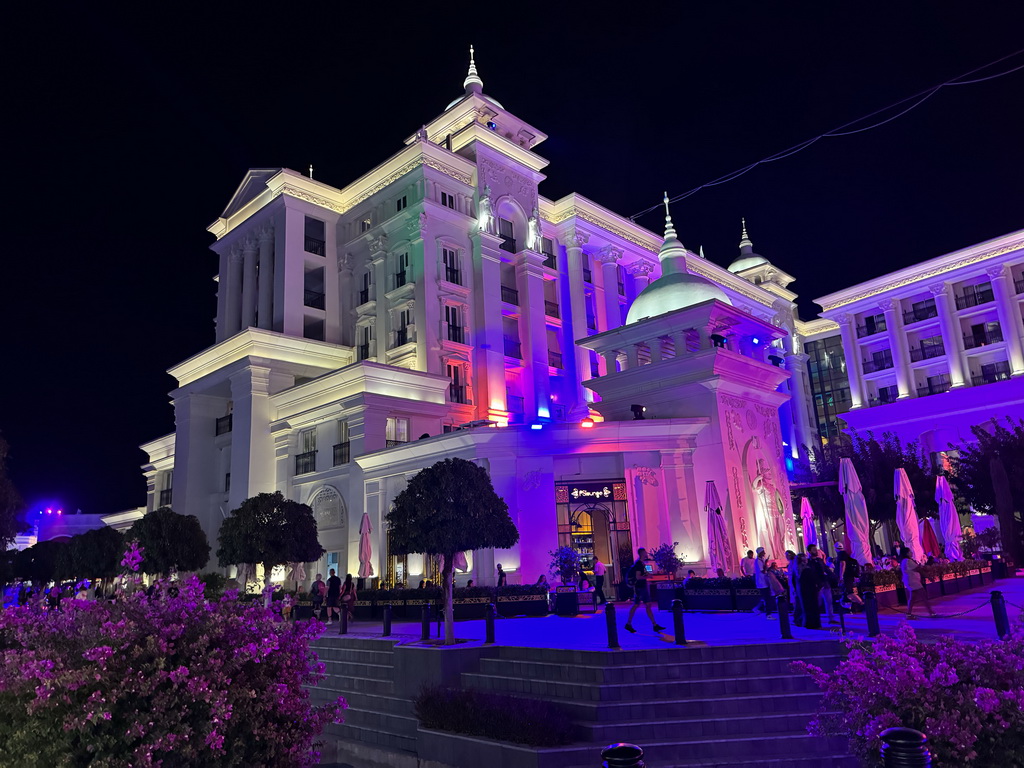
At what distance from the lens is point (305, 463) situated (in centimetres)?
3388

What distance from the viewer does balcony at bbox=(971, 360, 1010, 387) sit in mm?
51438

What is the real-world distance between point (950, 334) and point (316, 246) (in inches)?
1796

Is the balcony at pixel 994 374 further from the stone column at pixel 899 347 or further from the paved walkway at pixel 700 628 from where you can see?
the paved walkway at pixel 700 628

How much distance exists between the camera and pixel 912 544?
2067 cm

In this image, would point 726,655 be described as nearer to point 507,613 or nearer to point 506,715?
point 506,715

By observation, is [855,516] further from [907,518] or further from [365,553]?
[365,553]

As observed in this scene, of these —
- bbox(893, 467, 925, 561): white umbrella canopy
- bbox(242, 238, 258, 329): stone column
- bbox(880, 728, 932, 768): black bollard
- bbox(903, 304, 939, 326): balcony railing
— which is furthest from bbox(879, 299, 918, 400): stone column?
bbox(880, 728, 932, 768): black bollard

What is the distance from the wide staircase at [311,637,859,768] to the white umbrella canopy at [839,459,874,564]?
9.91 meters

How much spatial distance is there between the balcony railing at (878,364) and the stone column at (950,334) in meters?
4.64

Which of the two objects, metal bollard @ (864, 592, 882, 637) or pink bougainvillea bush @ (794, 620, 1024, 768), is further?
metal bollard @ (864, 592, 882, 637)

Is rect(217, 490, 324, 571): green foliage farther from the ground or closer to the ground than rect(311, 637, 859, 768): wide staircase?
farther from the ground

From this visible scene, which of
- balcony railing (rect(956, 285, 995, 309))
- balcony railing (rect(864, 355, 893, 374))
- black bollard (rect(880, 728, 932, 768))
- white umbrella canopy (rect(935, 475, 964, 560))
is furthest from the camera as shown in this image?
balcony railing (rect(864, 355, 893, 374))

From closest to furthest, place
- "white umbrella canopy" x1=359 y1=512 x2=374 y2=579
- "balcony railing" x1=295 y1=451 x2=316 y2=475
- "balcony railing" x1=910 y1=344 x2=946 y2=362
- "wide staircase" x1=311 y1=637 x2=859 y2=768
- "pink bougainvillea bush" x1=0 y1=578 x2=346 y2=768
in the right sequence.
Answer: "pink bougainvillea bush" x1=0 y1=578 x2=346 y2=768
"wide staircase" x1=311 y1=637 x2=859 y2=768
"white umbrella canopy" x1=359 y1=512 x2=374 y2=579
"balcony railing" x1=295 y1=451 x2=316 y2=475
"balcony railing" x1=910 y1=344 x2=946 y2=362

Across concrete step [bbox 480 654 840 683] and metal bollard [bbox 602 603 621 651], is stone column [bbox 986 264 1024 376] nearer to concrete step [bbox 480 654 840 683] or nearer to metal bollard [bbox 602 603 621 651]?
concrete step [bbox 480 654 840 683]
